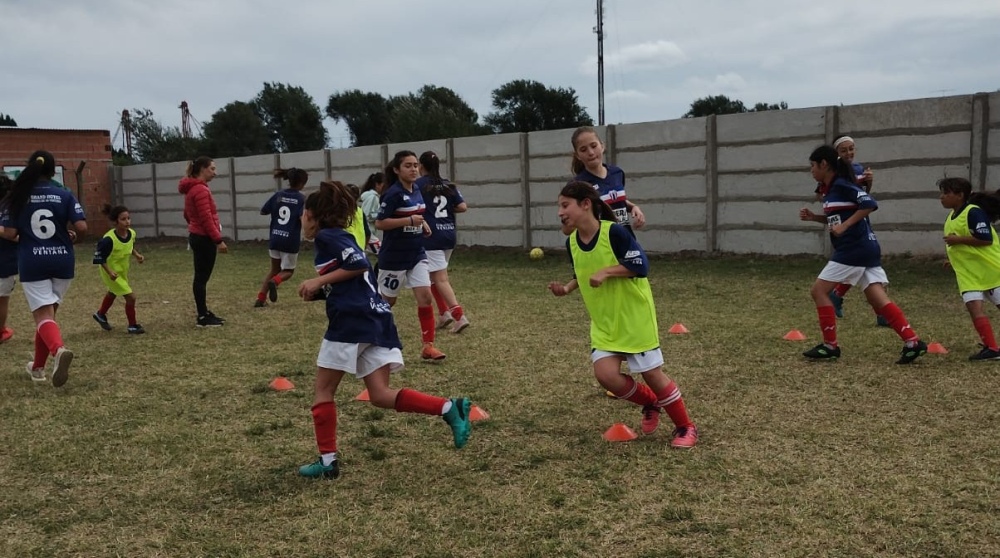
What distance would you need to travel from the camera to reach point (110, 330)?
373 inches

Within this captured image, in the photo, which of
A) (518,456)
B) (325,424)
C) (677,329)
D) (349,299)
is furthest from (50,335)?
(677,329)

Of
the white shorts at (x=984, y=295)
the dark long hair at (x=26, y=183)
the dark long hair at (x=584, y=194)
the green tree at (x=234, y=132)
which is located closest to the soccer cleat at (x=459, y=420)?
the dark long hair at (x=584, y=194)

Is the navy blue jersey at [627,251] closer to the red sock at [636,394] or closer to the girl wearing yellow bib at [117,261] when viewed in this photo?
the red sock at [636,394]

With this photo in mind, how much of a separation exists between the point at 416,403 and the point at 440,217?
4265 millimetres

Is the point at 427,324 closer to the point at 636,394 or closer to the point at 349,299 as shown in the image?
the point at 636,394

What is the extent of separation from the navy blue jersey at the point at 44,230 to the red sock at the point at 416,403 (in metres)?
3.83

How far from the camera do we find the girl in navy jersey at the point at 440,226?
8.29m

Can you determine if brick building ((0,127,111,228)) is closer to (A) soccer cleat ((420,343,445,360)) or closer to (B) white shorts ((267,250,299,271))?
(B) white shorts ((267,250,299,271))

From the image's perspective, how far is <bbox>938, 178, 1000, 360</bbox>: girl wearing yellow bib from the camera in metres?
6.60

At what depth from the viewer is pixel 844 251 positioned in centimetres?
670

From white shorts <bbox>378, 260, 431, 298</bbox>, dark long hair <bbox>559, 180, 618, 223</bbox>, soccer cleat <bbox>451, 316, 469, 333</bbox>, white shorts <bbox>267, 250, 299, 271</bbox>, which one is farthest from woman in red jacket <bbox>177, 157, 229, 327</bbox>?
dark long hair <bbox>559, 180, 618, 223</bbox>

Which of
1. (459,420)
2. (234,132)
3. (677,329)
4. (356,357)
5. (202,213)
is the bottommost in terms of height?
(677,329)

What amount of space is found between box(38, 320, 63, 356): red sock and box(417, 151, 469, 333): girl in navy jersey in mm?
3333

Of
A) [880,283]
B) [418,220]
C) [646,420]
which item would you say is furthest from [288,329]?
[880,283]
